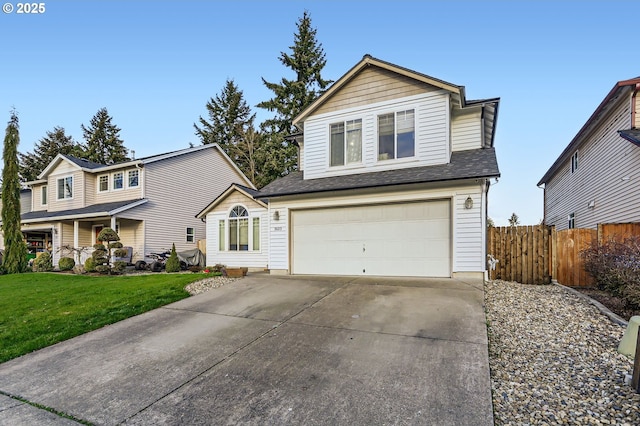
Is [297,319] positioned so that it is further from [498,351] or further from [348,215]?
[348,215]

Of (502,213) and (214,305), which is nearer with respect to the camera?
(214,305)

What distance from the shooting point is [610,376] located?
3.49m

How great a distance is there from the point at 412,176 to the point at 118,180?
16401mm

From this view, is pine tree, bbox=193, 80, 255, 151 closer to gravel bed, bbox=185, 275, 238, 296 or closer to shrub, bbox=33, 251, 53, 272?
shrub, bbox=33, 251, 53, 272

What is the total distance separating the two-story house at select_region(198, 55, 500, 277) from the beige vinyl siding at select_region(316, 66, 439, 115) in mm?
32

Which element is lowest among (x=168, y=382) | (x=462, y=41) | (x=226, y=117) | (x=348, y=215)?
(x=168, y=382)

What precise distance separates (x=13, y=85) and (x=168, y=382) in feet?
46.4

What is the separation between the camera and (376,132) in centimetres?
993

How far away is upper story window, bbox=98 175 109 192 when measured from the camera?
18.1 m

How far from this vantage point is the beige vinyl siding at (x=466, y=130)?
392 inches

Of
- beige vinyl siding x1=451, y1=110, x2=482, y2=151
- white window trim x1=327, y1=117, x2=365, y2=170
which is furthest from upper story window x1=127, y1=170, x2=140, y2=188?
beige vinyl siding x1=451, y1=110, x2=482, y2=151

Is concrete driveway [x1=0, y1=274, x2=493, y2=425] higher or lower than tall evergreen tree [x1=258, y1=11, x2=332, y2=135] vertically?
lower

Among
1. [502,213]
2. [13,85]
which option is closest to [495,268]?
[13,85]

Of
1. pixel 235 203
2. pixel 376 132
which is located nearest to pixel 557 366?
pixel 376 132
